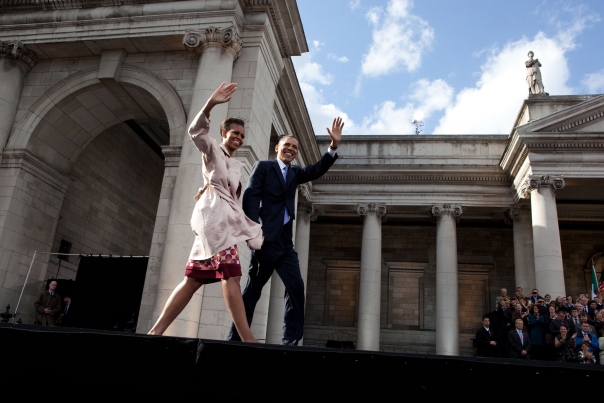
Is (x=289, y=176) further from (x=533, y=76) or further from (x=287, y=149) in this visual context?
(x=533, y=76)

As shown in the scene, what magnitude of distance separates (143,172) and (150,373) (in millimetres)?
17164

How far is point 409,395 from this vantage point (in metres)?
2.69

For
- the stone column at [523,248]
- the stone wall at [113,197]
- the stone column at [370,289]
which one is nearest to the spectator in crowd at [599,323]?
the stone column at [523,248]

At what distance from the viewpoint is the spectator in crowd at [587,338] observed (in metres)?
11.3

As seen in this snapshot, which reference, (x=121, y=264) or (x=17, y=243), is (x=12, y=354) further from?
(x=17, y=243)

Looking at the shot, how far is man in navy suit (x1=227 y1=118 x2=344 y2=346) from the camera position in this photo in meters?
4.62

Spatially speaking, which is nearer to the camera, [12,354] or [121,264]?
[12,354]

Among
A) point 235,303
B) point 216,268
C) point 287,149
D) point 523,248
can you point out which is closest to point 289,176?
point 287,149

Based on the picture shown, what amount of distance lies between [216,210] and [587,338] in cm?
1088

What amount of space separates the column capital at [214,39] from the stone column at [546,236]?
12.7 m

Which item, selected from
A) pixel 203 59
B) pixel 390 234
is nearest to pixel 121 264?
pixel 203 59

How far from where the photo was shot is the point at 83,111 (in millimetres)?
13430

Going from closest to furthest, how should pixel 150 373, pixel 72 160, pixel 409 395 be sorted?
pixel 409 395 < pixel 150 373 < pixel 72 160

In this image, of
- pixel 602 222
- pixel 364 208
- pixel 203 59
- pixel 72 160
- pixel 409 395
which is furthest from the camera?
pixel 602 222
